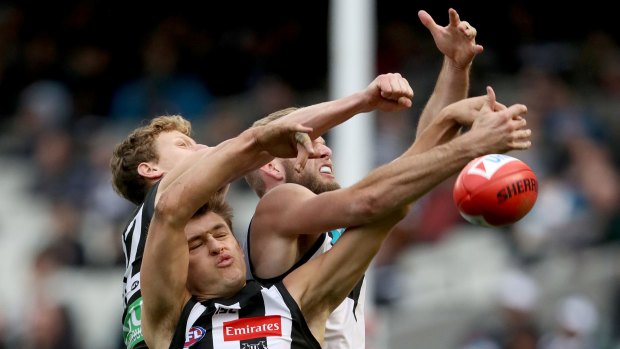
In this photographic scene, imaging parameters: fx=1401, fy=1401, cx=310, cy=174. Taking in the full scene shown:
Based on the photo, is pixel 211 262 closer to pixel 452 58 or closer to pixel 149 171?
pixel 149 171

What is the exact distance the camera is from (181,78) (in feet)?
48.8

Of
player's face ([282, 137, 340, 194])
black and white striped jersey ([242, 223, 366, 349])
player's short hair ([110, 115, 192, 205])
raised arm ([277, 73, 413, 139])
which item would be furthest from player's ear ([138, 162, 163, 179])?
raised arm ([277, 73, 413, 139])

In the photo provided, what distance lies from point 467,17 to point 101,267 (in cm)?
471

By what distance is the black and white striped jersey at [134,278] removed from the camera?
6.23m

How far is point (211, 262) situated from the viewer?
5887 mm

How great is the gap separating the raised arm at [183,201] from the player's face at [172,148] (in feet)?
2.44

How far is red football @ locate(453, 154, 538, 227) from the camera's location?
5.71m

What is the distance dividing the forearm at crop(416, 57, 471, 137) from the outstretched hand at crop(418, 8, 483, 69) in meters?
0.03

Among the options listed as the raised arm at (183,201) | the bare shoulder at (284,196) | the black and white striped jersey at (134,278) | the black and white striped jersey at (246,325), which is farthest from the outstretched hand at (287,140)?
the black and white striped jersey at (134,278)

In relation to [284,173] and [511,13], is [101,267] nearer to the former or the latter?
[511,13]

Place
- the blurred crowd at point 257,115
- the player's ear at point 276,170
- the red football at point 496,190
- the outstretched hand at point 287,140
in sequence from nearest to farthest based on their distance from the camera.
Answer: the outstretched hand at point 287,140 → the red football at point 496,190 → the player's ear at point 276,170 → the blurred crowd at point 257,115

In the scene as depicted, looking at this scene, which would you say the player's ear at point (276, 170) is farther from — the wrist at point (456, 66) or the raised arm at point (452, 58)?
the wrist at point (456, 66)

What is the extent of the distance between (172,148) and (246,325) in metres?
1.12

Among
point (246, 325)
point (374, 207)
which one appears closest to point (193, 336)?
point (246, 325)
